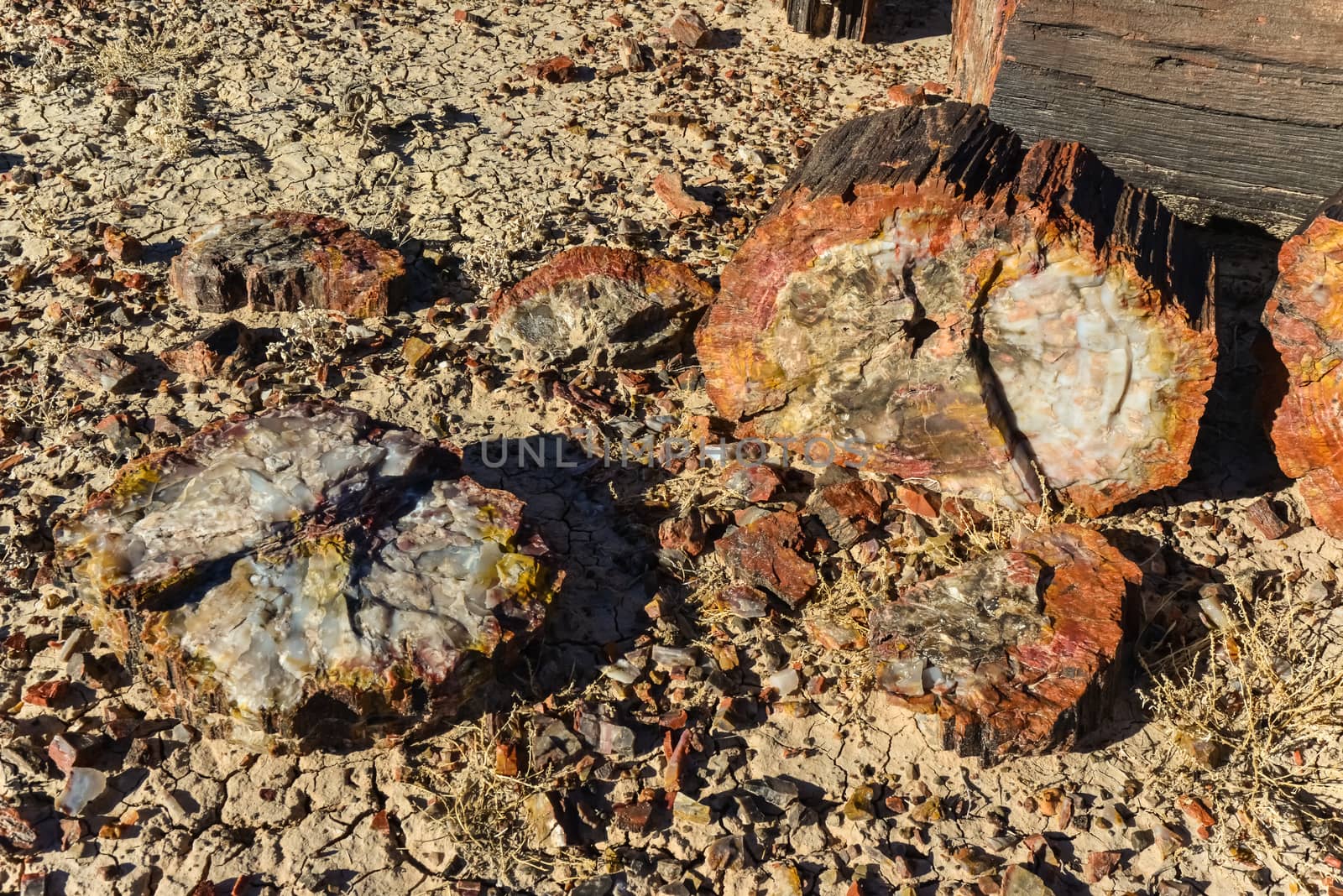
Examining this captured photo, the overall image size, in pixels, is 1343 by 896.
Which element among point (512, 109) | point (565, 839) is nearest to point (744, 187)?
point (512, 109)

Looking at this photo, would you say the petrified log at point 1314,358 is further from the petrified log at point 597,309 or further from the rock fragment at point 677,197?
the rock fragment at point 677,197

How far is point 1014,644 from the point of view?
2693 millimetres

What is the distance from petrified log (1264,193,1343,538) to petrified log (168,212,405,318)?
2.89 m

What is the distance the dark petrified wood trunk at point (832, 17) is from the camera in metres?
5.49

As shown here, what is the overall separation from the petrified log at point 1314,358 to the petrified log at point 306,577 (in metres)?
2.18

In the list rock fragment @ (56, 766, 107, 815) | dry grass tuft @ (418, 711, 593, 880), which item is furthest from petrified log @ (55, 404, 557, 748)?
rock fragment @ (56, 766, 107, 815)

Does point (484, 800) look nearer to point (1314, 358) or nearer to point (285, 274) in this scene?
point (285, 274)

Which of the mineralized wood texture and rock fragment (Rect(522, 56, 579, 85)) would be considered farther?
rock fragment (Rect(522, 56, 579, 85))

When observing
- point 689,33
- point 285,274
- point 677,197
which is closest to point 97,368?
point 285,274

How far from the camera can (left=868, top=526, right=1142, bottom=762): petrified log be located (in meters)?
2.54

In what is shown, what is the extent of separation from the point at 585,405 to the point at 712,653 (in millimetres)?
1057

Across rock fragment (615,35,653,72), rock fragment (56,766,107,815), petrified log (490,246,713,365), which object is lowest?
rock fragment (56,766,107,815)

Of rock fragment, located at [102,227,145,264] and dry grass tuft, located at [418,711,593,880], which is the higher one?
rock fragment, located at [102,227,145,264]

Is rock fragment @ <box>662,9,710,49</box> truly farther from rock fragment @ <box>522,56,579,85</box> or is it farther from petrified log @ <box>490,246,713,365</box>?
petrified log @ <box>490,246,713,365</box>
